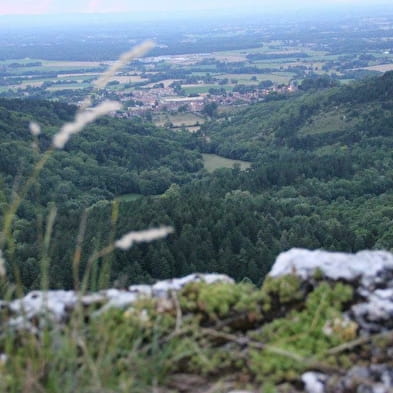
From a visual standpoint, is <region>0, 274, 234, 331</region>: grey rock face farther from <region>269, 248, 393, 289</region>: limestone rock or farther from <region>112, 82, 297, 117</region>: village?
<region>112, 82, 297, 117</region>: village

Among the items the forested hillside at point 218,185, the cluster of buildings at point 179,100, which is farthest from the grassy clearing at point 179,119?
the forested hillside at point 218,185

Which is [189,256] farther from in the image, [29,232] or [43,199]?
[43,199]

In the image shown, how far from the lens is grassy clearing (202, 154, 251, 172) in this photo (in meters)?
95.3

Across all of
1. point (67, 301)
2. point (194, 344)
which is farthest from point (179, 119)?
point (194, 344)

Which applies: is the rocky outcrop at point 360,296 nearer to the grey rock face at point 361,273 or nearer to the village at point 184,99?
the grey rock face at point 361,273

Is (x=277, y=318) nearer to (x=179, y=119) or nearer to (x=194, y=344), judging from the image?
(x=194, y=344)

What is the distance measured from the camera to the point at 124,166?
9338 centimetres

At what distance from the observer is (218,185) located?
70812mm

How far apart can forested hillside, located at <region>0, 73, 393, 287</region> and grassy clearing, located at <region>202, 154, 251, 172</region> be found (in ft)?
4.63

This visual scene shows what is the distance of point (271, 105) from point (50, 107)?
49412 mm

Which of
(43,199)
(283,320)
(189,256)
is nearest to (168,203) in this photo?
(189,256)

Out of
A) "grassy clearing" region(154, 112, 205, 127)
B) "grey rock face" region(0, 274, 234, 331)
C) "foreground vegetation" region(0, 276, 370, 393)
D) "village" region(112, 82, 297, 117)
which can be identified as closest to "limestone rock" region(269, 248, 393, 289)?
"foreground vegetation" region(0, 276, 370, 393)

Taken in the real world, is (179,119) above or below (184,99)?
below

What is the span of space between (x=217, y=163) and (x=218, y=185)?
2870 centimetres
